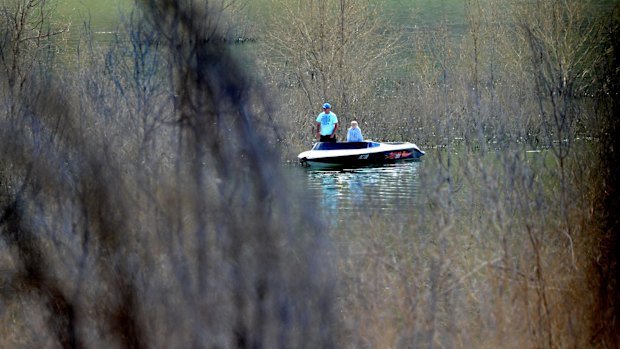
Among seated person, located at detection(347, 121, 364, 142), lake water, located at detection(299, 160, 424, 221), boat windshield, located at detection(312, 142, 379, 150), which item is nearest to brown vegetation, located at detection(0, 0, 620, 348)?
lake water, located at detection(299, 160, 424, 221)

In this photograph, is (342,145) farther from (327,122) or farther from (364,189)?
(364,189)

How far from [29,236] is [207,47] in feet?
9.08

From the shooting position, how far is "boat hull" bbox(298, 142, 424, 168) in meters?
21.2

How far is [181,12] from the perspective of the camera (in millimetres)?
10203

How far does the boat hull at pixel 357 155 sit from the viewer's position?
69.7ft

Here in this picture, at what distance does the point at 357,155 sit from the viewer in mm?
21484

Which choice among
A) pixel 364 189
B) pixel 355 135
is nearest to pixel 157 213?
pixel 364 189

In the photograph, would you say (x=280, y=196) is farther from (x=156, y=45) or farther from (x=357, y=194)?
(x=357, y=194)

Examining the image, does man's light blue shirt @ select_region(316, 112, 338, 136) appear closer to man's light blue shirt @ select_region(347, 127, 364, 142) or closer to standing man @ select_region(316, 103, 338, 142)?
standing man @ select_region(316, 103, 338, 142)

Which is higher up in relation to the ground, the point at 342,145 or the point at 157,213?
the point at 342,145

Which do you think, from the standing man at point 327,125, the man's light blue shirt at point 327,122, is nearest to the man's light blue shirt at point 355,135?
the standing man at point 327,125

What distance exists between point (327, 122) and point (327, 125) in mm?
81

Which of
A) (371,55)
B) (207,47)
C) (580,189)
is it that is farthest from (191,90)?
(371,55)

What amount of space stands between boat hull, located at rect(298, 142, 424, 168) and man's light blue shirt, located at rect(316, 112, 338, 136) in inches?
12.7
